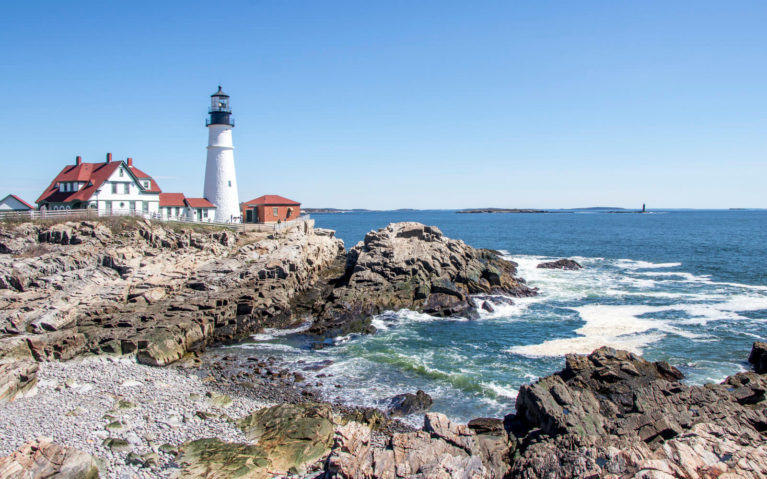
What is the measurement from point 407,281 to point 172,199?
2816 centimetres

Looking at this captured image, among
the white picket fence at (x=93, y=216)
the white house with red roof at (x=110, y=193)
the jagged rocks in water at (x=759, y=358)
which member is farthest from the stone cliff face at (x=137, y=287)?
the jagged rocks in water at (x=759, y=358)

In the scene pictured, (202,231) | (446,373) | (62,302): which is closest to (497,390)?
(446,373)

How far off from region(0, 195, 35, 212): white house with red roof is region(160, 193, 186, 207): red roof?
10.9 metres

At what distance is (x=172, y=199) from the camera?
47.7 metres

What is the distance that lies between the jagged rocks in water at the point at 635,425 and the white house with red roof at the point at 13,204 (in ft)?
150

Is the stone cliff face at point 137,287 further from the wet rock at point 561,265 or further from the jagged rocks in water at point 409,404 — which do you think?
the wet rock at point 561,265

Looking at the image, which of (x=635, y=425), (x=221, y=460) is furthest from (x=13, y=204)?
(x=635, y=425)

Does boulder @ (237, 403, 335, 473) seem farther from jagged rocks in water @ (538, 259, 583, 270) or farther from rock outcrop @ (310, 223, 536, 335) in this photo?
jagged rocks in water @ (538, 259, 583, 270)

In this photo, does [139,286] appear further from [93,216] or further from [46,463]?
[46,463]

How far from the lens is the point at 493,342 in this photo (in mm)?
25719

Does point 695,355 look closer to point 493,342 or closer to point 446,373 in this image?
point 493,342

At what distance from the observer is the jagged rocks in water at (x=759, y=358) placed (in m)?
20.2

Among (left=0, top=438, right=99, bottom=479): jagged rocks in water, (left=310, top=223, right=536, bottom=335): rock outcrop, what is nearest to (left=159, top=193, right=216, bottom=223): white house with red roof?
(left=310, top=223, right=536, bottom=335): rock outcrop

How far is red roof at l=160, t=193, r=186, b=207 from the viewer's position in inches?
1844
